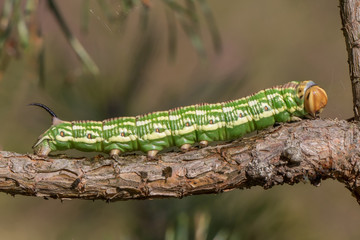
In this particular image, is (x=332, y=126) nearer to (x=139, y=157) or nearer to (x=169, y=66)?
(x=139, y=157)

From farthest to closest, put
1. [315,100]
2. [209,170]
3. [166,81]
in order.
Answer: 1. [166,81]
2. [315,100]
3. [209,170]

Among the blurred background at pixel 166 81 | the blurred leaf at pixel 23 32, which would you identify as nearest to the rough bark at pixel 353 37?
the blurred background at pixel 166 81

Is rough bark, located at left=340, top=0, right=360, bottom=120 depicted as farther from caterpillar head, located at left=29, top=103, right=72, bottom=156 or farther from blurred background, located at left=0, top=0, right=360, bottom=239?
caterpillar head, located at left=29, top=103, right=72, bottom=156

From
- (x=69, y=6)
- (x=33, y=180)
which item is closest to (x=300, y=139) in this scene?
(x=33, y=180)

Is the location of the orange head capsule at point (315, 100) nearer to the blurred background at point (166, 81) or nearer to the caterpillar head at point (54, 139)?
the blurred background at point (166, 81)

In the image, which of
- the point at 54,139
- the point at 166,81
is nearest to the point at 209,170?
the point at 54,139

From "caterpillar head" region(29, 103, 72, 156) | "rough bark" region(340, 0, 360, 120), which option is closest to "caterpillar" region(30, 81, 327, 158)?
"caterpillar head" region(29, 103, 72, 156)

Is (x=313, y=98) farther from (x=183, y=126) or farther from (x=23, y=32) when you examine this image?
(x=23, y=32)
